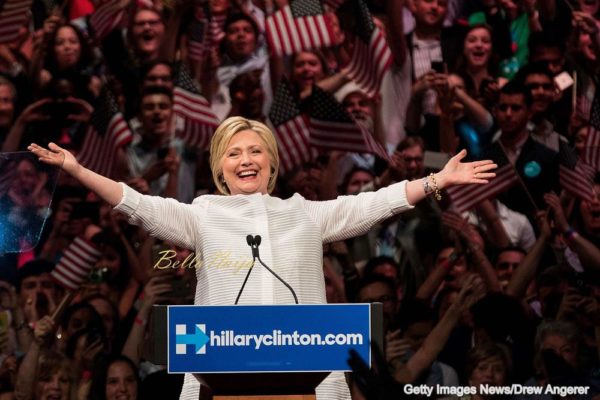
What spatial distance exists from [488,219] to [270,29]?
1.52 m

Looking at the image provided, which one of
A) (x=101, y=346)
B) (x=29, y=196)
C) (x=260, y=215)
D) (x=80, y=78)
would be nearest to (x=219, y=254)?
(x=260, y=215)

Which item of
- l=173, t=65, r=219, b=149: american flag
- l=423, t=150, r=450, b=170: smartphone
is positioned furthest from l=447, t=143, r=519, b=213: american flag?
l=173, t=65, r=219, b=149: american flag

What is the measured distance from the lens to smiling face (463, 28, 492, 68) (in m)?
6.33

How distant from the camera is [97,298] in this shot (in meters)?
6.31

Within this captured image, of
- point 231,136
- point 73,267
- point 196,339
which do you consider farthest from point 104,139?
point 196,339

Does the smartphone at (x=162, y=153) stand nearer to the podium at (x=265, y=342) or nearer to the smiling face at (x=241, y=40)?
the smiling face at (x=241, y=40)

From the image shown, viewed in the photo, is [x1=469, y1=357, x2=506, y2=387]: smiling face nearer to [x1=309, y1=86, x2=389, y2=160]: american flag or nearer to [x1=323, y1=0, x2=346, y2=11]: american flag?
[x1=309, y1=86, x2=389, y2=160]: american flag

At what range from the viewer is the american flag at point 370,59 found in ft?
21.1

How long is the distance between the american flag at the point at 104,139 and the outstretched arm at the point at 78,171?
142 inches

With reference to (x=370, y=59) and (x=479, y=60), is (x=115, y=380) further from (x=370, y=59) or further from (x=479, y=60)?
(x=479, y=60)

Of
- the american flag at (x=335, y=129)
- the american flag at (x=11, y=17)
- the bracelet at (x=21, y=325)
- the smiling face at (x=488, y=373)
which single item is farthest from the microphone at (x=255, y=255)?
the american flag at (x=11, y=17)

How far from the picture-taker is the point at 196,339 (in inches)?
98.3

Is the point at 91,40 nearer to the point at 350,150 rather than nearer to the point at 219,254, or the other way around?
the point at 350,150

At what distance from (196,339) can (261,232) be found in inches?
22.3
